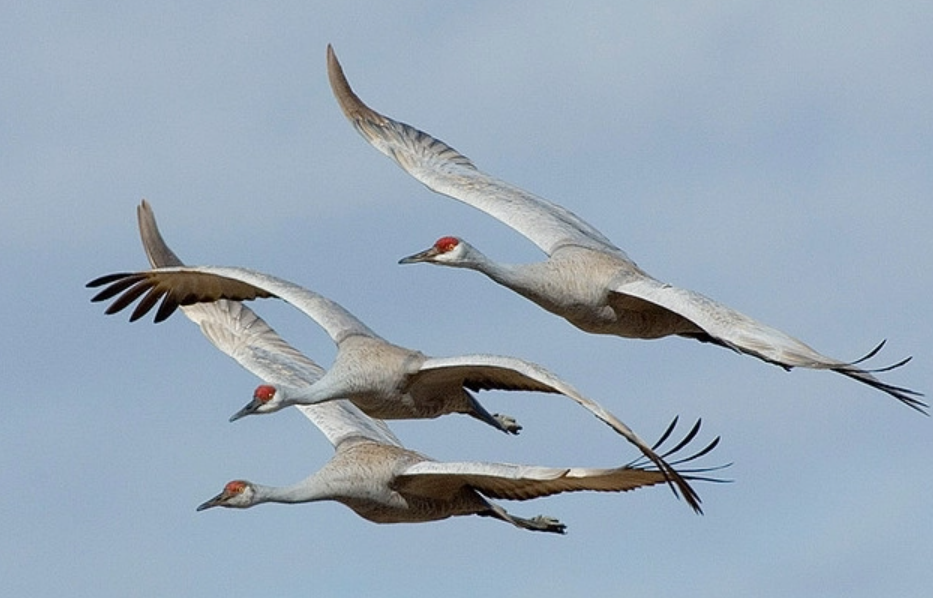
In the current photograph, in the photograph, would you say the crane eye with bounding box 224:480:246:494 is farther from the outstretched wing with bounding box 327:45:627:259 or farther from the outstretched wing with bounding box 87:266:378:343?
the outstretched wing with bounding box 327:45:627:259

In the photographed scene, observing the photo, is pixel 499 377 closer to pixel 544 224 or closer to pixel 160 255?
pixel 544 224

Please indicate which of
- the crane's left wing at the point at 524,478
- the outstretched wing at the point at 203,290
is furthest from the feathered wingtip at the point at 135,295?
the crane's left wing at the point at 524,478

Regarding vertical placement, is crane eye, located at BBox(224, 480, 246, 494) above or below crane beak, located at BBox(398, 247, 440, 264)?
below

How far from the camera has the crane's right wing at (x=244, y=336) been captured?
23891mm

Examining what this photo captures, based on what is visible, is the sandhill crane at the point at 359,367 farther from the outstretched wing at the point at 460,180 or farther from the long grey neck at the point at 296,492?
the outstretched wing at the point at 460,180

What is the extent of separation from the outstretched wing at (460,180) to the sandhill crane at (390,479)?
1.94 meters

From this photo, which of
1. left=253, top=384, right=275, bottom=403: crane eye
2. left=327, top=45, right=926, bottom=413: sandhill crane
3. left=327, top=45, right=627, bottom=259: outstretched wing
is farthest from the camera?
left=327, top=45, right=627, bottom=259: outstretched wing

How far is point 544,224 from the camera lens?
23344 mm

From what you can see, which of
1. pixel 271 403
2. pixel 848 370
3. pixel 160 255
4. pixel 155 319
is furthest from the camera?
pixel 160 255

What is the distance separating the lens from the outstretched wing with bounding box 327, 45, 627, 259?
23.2 meters

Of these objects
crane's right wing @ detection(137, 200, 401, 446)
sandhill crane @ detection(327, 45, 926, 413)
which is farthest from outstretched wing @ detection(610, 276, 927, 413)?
crane's right wing @ detection(137, 200, 401, 446)

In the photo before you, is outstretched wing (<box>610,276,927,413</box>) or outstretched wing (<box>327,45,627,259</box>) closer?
outstretched wing (<box>610,276,927,413</box>)

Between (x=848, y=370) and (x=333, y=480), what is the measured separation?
12.7ft

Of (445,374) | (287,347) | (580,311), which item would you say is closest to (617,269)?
(580,311)
